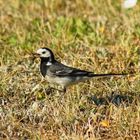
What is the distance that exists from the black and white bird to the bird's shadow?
0.85 feet

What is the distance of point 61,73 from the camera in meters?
7.57

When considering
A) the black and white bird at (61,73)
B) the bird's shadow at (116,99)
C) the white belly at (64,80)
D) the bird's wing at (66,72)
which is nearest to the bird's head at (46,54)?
the black and white bird at (61,73)

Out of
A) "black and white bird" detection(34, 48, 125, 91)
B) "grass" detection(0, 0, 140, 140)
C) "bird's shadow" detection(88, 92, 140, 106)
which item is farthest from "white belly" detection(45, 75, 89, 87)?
"bird's shadow" detection(88, 92, 140, 106)

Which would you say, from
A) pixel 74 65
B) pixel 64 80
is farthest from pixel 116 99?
pixel 74 65

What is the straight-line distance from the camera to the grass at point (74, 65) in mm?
6703

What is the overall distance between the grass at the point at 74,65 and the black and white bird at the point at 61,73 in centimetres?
15

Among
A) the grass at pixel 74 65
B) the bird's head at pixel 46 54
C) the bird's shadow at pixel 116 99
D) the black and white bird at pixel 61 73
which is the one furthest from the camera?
the bird's head at pixel 46 54

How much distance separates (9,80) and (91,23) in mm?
2334

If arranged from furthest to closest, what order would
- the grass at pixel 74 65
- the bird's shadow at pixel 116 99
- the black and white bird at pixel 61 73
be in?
the black and white bird at pixel 61 73, the bird's shadow at pixel 116 99, the grass at pixel 74 65

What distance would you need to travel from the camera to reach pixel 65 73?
7.55 meters

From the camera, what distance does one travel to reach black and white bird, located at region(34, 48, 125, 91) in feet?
24.4

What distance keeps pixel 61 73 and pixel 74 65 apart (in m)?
1.01

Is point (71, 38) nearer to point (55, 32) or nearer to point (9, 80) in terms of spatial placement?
point (55, 32)

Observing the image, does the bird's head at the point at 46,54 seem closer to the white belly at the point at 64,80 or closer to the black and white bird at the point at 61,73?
the black and white bird at the point at 61,73
